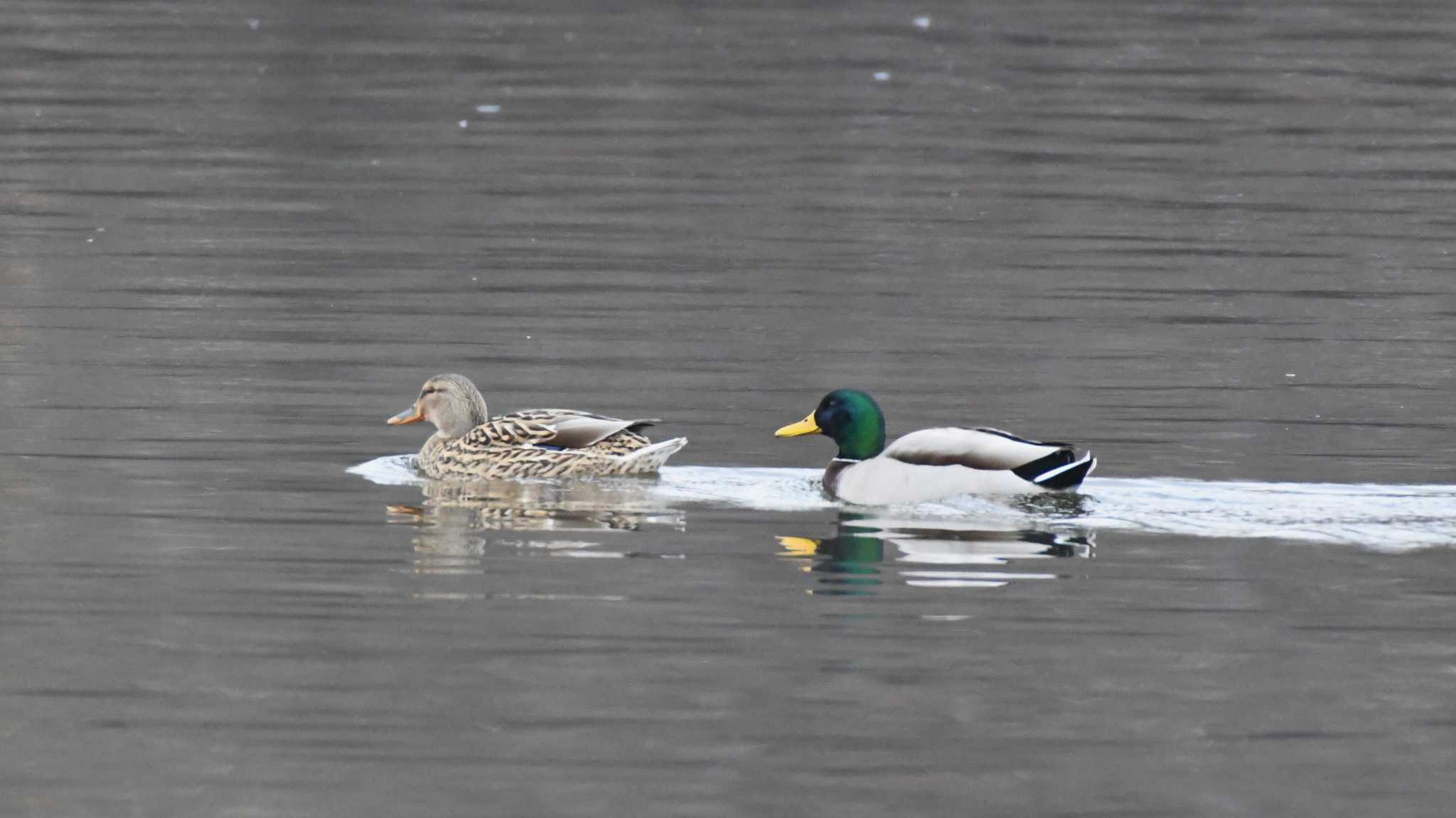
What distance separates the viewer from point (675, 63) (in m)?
32.6

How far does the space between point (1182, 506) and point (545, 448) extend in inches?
128

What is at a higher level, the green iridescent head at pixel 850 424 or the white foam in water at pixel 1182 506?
the green iridescent head at pixel 850 424

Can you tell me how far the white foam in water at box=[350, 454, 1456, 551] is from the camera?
1105 centimetres

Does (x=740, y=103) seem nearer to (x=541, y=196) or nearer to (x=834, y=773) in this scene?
(x=541, y=196)

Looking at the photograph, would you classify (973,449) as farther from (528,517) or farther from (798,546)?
(528,517)

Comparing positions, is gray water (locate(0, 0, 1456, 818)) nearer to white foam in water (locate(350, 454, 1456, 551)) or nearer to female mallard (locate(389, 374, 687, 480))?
white foam in water (locate(350, 454, 1456, 551))

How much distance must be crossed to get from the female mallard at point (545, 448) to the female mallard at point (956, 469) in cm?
97

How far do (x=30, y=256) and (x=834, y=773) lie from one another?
1264 centimetres

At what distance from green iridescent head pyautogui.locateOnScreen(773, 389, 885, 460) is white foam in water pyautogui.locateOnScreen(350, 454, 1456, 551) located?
256mm

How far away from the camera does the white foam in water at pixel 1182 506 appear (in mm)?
11047

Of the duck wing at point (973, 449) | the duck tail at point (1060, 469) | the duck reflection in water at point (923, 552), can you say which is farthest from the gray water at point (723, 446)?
the duck wing at point (973, 449)

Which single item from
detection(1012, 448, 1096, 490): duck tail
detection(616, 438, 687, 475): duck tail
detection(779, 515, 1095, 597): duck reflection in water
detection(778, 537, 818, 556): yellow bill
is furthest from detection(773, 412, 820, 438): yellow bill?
detection(778, 537, 818, 556): yellow bill

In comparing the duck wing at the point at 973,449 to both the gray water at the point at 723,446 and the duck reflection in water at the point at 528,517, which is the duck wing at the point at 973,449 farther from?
the duck reflection in water at the point at 528,517

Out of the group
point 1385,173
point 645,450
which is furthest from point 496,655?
point 1385,173
